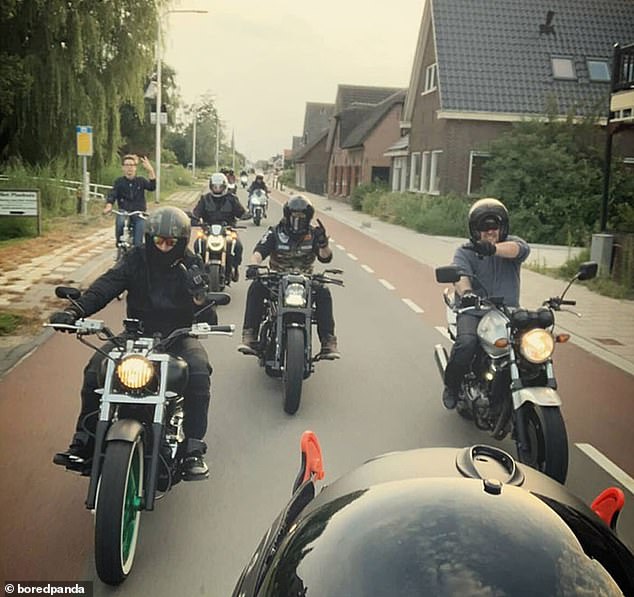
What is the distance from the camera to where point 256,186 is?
24125mm

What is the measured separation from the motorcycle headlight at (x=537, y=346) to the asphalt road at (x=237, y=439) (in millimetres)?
799

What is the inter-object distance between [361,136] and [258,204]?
21788 mm

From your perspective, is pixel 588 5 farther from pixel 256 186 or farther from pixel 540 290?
pixel 540 290

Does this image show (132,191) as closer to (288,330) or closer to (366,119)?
(288,330)

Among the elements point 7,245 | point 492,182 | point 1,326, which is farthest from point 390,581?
point 492,182

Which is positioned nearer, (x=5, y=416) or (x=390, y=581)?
(x=390, y=581)

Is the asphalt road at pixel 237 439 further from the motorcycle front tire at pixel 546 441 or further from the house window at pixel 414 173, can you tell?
the house window at pixel 414 173

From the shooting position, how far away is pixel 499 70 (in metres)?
25.0

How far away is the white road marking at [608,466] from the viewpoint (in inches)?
181

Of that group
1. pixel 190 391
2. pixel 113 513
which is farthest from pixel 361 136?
pixel 113 513

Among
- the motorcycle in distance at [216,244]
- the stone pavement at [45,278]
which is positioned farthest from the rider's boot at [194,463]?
the motorcycle in distance at [216,244]

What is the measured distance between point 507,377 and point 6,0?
9.21m

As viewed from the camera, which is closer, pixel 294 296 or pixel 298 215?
pixel 294 296

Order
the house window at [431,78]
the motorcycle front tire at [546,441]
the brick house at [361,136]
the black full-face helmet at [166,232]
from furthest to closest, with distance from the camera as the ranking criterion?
the brick house at [361,136] < the house window at [431,78] < the motorcycle front tire at [546,441] < the black full-face helmet at [166,232]
